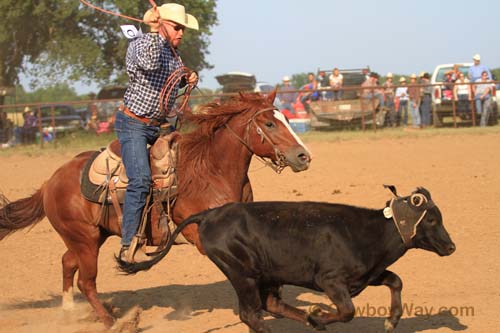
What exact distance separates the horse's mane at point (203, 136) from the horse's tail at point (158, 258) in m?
0.75

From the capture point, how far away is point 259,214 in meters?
5.23

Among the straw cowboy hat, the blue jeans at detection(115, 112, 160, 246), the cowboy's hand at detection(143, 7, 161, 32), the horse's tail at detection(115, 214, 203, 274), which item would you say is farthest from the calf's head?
the cowboy's hand at detection(143, 7, 161, 32)

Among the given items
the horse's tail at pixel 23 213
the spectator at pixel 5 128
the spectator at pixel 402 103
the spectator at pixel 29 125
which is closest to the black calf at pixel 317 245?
the horse's tail at pixel 23 213

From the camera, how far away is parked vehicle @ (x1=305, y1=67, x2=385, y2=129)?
19812 mm

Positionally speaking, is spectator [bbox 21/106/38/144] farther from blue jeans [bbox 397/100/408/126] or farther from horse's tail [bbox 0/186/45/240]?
horse's tail [bbox 0/186/45/240]

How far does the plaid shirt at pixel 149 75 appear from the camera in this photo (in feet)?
19.4

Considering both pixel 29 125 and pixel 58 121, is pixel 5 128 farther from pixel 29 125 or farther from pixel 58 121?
pixel 58 121

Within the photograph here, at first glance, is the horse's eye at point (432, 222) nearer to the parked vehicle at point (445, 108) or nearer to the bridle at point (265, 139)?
the bridle at point (265, 139)

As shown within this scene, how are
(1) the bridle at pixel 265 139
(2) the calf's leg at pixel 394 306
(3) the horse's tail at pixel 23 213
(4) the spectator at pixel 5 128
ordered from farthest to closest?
(4) the spectator at pixel 5 128, (3) the horse's tail at pixel 23 213, (1) the bridle at pixel 265 139, (2) the calf's leg at pixel 394 306

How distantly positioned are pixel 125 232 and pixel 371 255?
210 centimetres

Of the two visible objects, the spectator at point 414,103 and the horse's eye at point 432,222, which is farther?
the spectator at point 414,103

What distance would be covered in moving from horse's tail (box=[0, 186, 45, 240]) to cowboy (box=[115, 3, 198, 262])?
1.32 meters

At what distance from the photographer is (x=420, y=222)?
5164 mm

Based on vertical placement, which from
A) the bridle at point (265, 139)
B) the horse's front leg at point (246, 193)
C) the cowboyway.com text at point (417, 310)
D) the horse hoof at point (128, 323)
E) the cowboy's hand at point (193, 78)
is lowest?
the horse hoof at point (128, 323)
